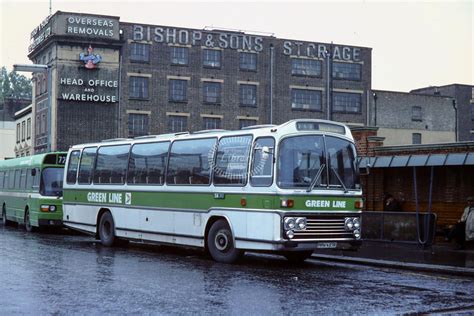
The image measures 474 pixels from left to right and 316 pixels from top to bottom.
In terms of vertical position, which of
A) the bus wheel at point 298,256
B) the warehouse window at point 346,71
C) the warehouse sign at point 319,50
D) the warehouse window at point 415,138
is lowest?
the bus wheel at point 298,256

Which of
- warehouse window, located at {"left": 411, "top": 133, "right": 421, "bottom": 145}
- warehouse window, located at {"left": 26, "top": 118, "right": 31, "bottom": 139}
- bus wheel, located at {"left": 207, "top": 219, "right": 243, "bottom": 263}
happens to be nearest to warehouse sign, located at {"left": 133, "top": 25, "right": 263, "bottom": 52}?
warehouse window, located at {"left": 26, "top": 118, "right": 31, "bottom": 139}

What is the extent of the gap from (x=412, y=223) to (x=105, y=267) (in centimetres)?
978

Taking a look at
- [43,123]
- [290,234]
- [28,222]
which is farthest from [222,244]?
[43,123]

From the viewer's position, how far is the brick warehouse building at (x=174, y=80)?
5900 centimetres

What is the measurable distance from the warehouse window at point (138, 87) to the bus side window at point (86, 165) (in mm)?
38723

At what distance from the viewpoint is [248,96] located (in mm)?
64562

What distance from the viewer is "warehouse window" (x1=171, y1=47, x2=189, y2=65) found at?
6200cm

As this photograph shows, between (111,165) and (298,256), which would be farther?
(111,165)

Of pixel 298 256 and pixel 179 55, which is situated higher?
pixel 179 55

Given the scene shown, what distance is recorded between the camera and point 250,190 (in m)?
15.3

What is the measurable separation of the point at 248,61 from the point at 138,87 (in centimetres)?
1057

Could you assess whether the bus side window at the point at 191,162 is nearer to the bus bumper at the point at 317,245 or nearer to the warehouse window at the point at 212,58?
the bus bumper at the point at 317,245

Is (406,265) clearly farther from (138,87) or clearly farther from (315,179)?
(138,87)

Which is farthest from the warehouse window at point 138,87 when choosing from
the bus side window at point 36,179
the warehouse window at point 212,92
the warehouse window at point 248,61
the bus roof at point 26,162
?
the bus side window at point 36,179
